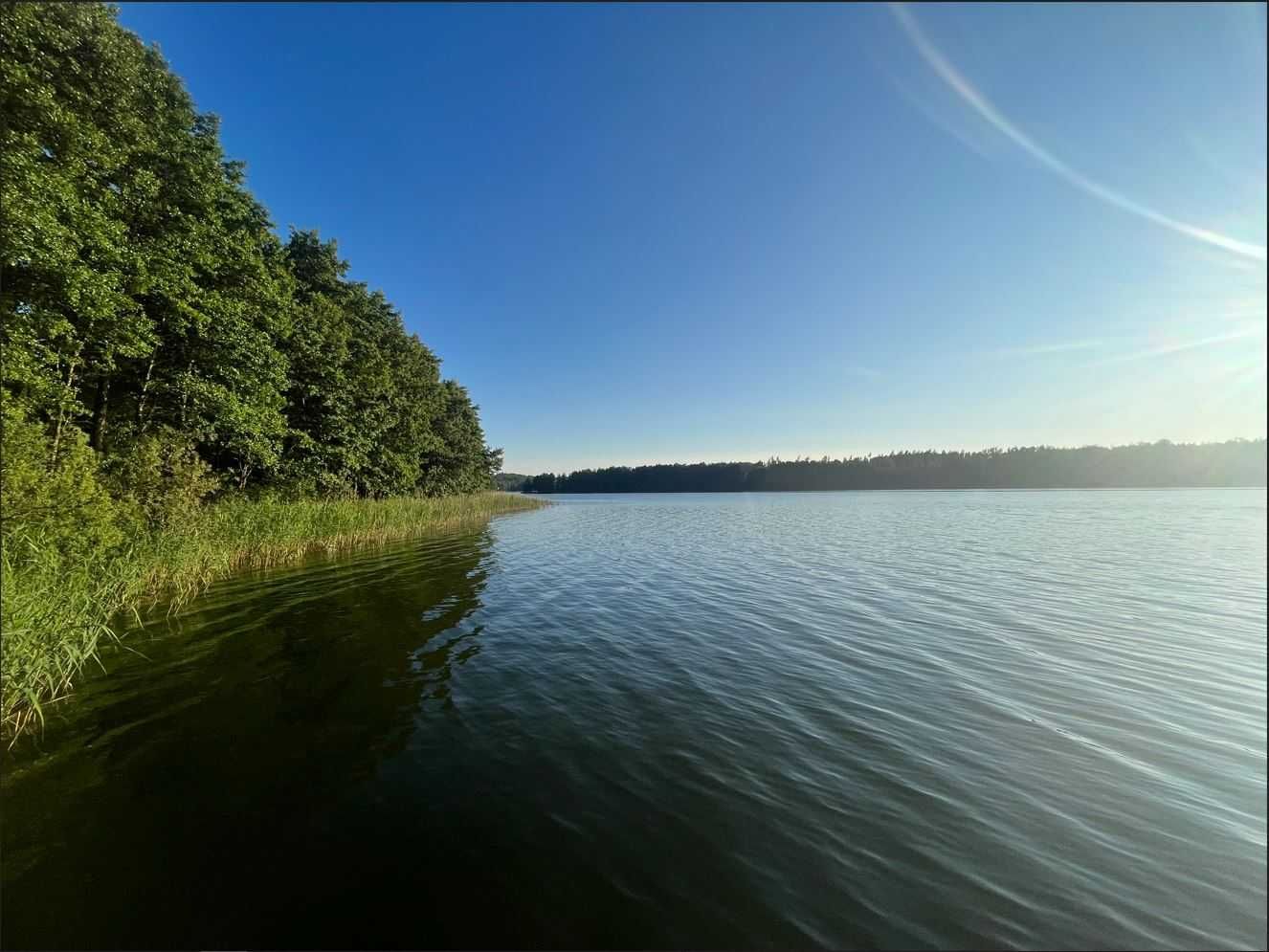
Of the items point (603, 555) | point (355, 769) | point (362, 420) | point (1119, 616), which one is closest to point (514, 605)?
point (355, 769)

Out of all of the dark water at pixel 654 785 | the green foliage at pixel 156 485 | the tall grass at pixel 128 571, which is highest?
the green foliage at pixel 156 485

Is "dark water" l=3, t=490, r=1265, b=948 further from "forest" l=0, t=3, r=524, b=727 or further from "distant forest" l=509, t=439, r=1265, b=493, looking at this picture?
"distant forest" l=509, t=439, r=1265, b=493

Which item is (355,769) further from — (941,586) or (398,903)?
(941,586)

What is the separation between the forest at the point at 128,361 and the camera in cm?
838

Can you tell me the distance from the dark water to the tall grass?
2.73 feet

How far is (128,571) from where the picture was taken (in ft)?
33.4

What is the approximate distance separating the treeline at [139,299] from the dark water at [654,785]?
6386 millimetres

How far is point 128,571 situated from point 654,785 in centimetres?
1232

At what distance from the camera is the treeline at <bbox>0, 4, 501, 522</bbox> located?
470 inches

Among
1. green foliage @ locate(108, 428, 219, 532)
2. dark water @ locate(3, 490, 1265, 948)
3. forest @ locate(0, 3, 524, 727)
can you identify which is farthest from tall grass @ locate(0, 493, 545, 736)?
dark water @ locate(3, 490, 1265, 948)

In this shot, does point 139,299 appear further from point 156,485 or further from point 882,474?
point 882,474

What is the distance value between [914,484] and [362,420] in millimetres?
155578

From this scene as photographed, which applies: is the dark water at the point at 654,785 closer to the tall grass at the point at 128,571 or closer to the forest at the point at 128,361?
the tall grass at the point at 128,571

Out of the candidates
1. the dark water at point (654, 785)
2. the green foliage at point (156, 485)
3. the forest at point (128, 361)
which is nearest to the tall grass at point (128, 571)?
the forest at point (128, 361)
